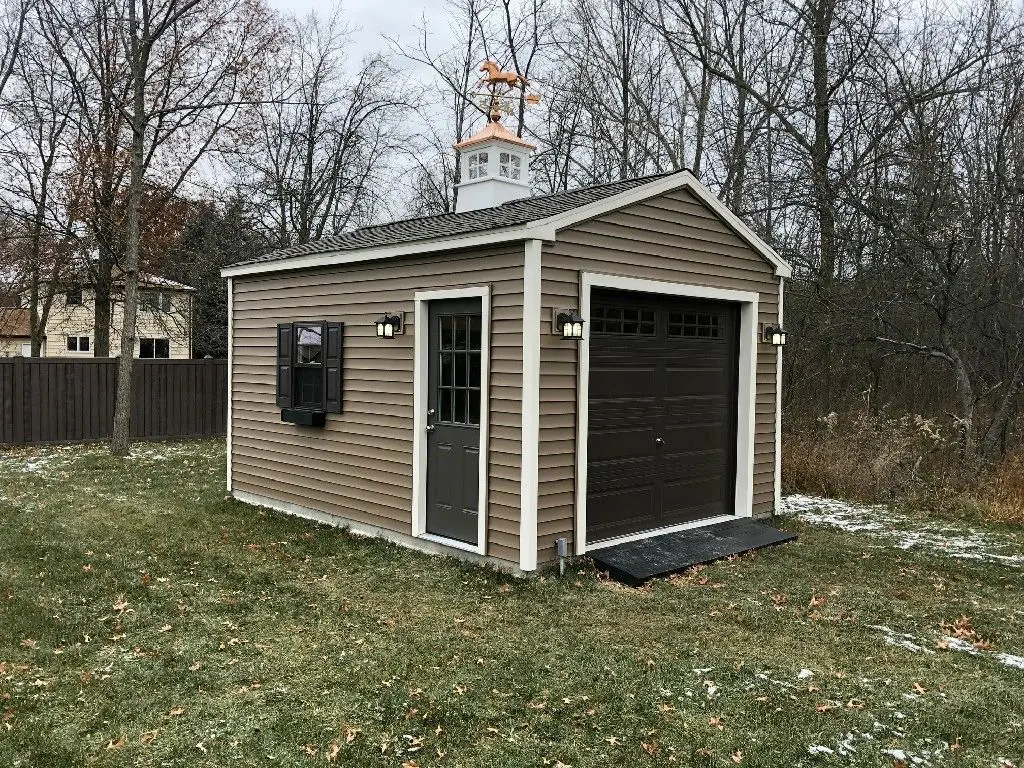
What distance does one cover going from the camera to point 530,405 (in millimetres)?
5402

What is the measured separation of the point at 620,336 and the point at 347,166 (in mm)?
16406

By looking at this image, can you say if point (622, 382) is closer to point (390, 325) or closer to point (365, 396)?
point (390, 325)

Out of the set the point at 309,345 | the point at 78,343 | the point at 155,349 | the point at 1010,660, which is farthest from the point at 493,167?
the point at 78,343

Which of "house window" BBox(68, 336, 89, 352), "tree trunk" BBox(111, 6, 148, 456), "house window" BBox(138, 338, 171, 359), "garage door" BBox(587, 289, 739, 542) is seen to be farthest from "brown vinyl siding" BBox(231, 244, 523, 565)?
"house window" BBox(68, 336, 89, 352)

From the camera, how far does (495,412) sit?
5672mm

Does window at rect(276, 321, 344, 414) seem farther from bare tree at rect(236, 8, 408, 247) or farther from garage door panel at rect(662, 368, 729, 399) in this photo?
bare tree at rect(236, 8, 408, 247)

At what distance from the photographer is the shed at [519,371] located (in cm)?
557

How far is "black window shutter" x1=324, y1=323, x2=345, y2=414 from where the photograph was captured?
708 centimetres

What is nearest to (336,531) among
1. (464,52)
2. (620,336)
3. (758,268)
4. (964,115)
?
(620,336)

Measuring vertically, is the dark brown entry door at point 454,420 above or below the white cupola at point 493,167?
below

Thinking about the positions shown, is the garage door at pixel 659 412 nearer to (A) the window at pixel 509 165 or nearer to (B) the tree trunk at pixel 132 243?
(A) the window at pixel 509 165

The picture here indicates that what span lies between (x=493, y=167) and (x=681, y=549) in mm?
4594

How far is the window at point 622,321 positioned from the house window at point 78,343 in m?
26.9

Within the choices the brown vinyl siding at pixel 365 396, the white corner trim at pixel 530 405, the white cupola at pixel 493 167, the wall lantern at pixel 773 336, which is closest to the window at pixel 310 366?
the brown vinyl siding at pixel 365 396
